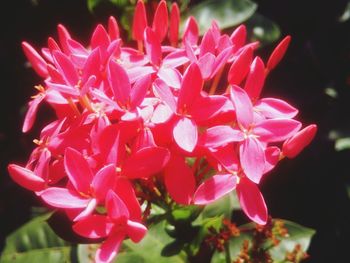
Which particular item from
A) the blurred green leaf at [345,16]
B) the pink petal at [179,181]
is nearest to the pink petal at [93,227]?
the pink petal at [179,181]

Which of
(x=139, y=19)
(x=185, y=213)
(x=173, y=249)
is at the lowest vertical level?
(x=173, y=249)

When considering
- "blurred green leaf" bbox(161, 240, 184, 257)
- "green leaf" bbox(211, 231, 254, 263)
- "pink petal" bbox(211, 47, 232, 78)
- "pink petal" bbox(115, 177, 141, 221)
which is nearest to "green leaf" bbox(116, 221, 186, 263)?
"blurred green leaf" bbox(161, 240, 184, 257)

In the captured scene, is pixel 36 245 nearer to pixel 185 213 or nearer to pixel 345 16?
pixel 185 213

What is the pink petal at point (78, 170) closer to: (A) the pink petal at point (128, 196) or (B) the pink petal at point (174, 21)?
(A) the pink petal at point (128, 196)

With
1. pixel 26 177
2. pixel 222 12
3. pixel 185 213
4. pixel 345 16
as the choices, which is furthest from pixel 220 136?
pixel 345 16

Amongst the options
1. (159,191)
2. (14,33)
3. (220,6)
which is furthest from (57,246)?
(220,6)

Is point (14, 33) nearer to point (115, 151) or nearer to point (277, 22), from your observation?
point (277, 22)

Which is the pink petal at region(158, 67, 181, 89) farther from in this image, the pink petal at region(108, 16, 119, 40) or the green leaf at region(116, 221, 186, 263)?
the green leaf at region(116, 221, 186, 263)
